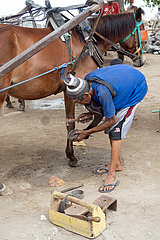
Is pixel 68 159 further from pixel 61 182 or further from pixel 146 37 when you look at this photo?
pixel 146 37

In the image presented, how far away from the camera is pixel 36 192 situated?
3338mm

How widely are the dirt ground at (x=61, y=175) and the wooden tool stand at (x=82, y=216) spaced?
0.07 m

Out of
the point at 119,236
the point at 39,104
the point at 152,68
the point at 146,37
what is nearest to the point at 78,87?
the point at 119,236

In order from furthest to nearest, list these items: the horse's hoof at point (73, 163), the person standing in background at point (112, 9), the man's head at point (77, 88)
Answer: the person standing in background at point (112, 9), the horse's hoof at point (73, 163), the man's head at point (77, 88)

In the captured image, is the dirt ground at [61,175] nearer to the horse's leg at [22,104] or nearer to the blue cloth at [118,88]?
the horse's leg at [22,104]

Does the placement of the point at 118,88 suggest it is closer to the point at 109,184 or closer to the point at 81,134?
the point at 81,134

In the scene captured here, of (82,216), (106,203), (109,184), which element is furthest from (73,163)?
(82,216)

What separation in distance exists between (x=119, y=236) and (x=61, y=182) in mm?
1247

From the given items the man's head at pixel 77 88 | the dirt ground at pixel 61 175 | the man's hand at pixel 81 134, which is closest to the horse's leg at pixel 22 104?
the dirt ground at pixel 61 175

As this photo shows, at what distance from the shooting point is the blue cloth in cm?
297

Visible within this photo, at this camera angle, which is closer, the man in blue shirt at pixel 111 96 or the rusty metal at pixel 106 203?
the rusty metal at pixel 106 203

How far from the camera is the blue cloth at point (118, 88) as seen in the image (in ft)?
9.75

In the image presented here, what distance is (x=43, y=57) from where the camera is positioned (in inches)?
134

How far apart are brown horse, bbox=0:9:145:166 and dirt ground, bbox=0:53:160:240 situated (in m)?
0.50
